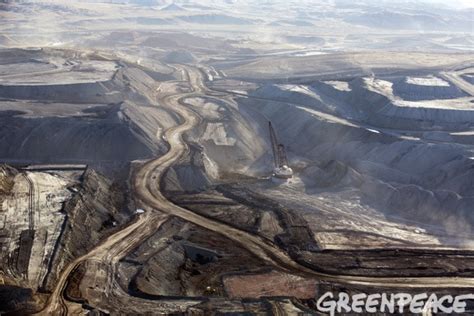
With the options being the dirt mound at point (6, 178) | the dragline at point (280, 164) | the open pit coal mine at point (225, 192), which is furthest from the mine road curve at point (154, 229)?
the dragline at point (280, 164)

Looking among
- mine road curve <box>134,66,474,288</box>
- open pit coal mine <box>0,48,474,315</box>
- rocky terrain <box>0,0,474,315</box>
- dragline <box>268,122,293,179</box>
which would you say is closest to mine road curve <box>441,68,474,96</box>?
open pit coal mine <box>0,48,474,315</box>

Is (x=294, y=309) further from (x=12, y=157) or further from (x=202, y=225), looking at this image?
(x=12, y=157)

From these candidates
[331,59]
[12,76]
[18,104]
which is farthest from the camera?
[331,59]

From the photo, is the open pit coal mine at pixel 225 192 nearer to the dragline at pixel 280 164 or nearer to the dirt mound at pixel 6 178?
the dirt mound at pixel 6 178

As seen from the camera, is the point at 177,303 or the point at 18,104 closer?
the point at 177,303

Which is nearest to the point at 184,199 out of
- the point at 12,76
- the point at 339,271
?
the point at 339,271

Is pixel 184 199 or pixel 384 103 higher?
pixel 384 103

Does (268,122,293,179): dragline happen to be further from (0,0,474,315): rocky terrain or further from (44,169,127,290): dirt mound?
(44,169,127,290): dirt mound

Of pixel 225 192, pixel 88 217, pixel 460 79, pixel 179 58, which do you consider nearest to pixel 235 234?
pixel 225 192
